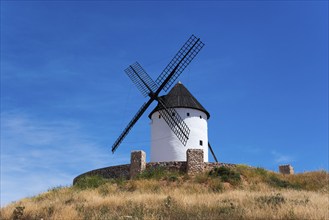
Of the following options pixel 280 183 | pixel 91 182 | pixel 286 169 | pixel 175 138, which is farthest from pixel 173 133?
pixel 286 169

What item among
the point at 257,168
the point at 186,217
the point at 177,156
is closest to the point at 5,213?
the point at 186,217

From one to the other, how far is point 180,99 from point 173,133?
2573 mm

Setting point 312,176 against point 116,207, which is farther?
point 312,176

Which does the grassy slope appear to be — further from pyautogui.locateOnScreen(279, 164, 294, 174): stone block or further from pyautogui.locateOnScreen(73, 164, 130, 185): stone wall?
pyautogui.locateOnScreen(279, 164, 294, 174): stone block

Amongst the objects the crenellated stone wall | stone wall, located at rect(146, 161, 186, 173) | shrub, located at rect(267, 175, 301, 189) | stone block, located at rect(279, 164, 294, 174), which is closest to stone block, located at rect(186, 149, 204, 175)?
the crenellated stone wall

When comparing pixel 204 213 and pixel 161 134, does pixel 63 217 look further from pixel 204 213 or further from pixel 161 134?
pixel 161 134

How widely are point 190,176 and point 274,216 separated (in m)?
10.6

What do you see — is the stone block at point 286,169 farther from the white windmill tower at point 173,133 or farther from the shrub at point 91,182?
the shrub at point 91,182

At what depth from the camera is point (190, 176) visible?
65.9 ft

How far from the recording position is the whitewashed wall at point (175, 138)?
23812 millimetres

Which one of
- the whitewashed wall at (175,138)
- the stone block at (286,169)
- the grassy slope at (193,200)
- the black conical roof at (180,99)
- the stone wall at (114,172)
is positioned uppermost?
the black conical roof at (180,99)

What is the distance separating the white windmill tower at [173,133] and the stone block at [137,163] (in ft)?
10.1

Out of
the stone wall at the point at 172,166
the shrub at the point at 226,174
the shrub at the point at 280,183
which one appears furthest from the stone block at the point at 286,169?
the stone wall at the point at 172,166

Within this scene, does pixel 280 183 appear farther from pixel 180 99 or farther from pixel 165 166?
pixel 180 99
